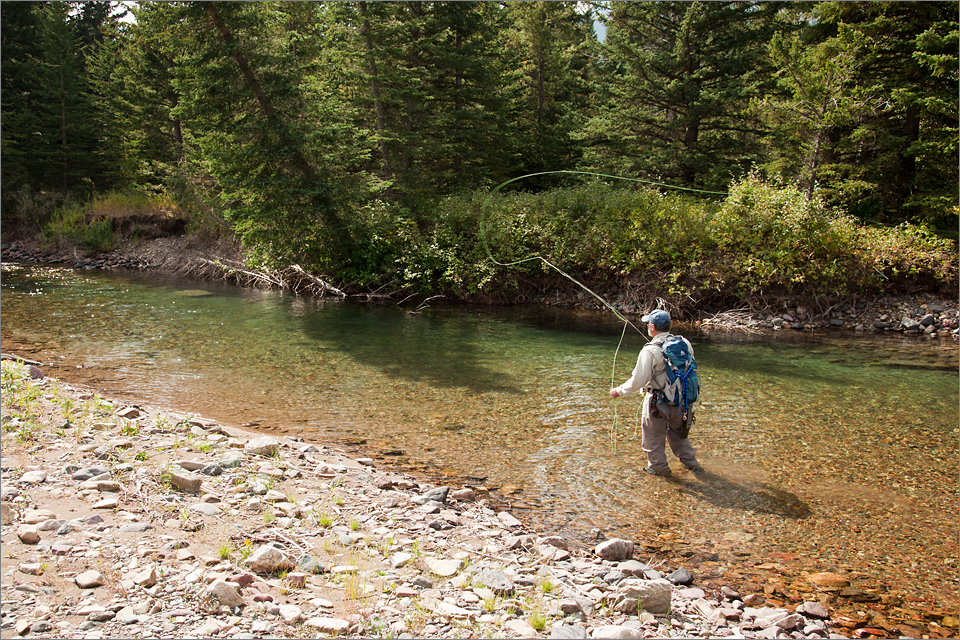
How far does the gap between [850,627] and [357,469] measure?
464 cm

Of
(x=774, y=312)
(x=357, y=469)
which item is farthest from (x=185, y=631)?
(x=774, y=312)

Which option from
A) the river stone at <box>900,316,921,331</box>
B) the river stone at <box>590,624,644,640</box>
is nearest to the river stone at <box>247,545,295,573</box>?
the river stone at <box>590,624,644,640</box>

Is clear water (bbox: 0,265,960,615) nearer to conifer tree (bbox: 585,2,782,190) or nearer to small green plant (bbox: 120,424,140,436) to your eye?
small green plant (bbox: 120,424,140,436)

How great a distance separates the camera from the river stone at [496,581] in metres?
4.27

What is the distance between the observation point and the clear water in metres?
6.01

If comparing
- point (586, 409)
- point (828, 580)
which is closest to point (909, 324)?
point (586, 409)

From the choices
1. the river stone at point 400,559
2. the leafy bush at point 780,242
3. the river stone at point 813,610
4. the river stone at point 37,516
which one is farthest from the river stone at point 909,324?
the river stone at point 37,516

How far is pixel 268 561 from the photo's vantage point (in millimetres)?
4195

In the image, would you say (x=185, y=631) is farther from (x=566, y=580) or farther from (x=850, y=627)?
(x=850, y=627)

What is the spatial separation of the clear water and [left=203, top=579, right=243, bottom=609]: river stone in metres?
3.07

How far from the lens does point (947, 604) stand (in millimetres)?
4754

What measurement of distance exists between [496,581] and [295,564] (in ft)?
4.61

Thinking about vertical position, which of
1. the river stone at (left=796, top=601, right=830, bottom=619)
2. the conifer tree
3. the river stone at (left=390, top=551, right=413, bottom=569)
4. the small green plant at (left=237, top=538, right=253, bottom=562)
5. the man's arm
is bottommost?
the river stone at (left=796, top=601, right=830, bottom=619)

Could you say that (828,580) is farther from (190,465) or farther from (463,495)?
(190,465)
